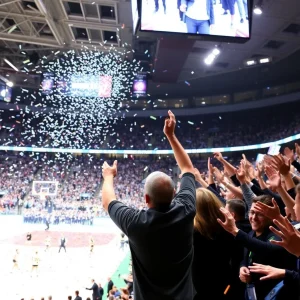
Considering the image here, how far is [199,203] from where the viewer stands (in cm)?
232

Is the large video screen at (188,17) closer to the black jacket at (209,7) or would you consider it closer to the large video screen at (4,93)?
the black jacket at (209,7)

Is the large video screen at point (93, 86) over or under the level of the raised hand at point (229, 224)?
over

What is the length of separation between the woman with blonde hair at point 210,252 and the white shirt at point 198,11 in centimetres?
482

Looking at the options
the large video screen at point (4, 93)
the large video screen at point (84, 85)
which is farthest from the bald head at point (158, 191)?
the large video screen at point (4, 93)

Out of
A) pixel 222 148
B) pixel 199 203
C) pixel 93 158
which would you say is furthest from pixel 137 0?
pixel 93 158

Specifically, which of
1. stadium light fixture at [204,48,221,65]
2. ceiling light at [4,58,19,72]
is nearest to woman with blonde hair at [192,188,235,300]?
stadium light fixture at [204,48,221,65]

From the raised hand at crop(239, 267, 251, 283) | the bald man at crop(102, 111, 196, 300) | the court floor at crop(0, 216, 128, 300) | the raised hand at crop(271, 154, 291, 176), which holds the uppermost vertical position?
the raised hand at crop(271, 154, 291, 176)

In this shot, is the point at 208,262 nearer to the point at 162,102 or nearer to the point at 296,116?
the point at 296,116

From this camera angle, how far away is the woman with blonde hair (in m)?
2.28

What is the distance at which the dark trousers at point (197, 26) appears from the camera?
6.36 metres

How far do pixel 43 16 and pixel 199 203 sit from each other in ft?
42.9

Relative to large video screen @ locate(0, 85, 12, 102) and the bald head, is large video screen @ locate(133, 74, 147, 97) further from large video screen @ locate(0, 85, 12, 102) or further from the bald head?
the bald head

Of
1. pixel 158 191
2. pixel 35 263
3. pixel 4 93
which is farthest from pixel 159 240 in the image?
pixel 4 93

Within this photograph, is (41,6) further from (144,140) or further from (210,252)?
(144,140)
